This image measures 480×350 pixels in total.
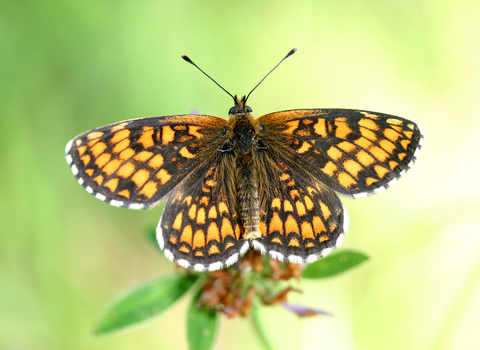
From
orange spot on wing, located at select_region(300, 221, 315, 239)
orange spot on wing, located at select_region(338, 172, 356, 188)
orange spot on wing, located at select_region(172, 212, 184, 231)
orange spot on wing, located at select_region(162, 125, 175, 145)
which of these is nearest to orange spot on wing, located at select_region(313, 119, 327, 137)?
orange spot on wing, located at select_region(338, 172, 356, 188)

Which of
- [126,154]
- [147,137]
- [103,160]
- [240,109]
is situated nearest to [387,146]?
[240,109]

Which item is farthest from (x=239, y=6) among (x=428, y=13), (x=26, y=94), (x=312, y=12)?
(x=26, y=94)

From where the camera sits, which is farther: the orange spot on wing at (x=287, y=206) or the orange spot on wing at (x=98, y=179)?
the orange spot on wing at (x=287, y=206)

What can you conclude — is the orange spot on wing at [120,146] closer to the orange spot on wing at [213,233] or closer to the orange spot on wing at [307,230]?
→ the orange spot on wing at [213,233]

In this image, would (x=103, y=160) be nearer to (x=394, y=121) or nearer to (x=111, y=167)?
(x=111, y=167)

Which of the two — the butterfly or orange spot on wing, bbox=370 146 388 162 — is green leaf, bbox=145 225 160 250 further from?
orange spot on wing, bbox=370 146 388 162

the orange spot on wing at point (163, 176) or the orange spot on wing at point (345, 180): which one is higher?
the orange spot on wing at point (163, 176)

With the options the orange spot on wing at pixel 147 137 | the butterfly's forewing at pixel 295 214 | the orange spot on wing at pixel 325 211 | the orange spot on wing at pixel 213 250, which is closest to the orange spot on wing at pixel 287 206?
the butterfly's forewing at pixel 295 214
